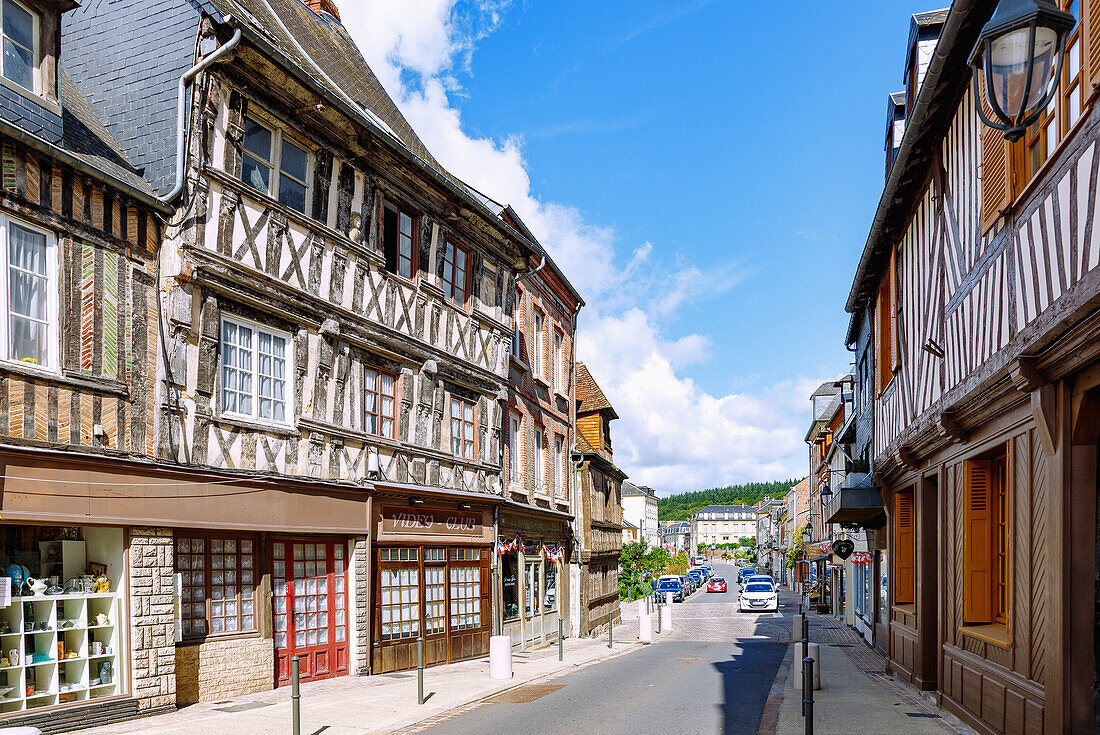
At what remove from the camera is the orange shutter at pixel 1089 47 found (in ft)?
20.9

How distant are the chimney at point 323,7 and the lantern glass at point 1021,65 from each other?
1788 centimetres

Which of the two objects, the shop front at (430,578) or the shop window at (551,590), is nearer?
the shop front at (430,578)

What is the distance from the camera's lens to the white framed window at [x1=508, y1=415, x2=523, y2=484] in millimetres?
22872

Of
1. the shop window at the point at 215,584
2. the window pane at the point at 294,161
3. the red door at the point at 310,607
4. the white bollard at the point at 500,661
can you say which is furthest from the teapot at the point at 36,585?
the white bollard at the point at 500,661

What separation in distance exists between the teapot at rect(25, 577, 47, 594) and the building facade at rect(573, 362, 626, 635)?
789 inches

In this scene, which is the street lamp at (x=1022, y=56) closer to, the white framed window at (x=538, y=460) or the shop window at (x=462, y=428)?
the shop window at (x=462, y=428)

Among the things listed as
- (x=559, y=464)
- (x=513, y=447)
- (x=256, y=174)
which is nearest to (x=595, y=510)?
(x=559, y=464)

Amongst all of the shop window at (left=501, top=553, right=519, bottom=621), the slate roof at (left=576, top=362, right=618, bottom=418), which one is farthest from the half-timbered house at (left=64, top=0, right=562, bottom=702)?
the slate roof at (left=576, top=362, right=618, bottom=418)

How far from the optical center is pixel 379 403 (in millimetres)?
16781

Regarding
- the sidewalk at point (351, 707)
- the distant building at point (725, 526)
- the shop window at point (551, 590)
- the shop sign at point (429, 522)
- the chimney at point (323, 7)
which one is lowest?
the distant building at point (725, 526)

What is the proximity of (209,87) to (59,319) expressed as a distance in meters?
3.90

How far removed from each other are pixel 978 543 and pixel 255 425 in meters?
9.47

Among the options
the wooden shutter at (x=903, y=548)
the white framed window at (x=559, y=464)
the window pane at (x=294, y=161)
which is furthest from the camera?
the white framed window at (x=559, y=464)

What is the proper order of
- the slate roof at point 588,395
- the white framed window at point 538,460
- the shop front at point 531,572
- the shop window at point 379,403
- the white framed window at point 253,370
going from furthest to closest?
the slate roof at point 588,395 < the white framed window at point 538,460 < the shop front at point 531,572 < the shop window at point 379,403 < the white framed window at point 253,370
